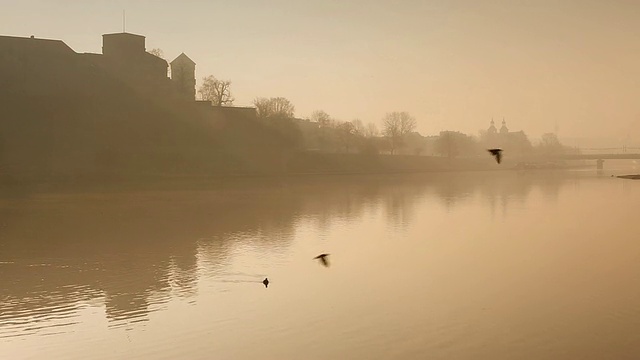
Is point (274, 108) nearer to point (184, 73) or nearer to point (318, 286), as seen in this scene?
point (184, 73)

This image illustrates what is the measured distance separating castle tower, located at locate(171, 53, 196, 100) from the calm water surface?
5371cm

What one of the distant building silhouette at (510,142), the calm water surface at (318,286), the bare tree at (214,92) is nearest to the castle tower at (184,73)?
the bare tree at (214,92)

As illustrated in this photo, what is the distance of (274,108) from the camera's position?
→ 85.2m

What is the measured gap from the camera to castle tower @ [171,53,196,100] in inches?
3450

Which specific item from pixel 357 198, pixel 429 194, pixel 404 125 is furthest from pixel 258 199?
pixel 404 125

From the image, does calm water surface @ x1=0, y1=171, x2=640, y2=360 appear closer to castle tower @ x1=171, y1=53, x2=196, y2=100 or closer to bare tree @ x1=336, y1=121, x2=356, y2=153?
castle tower @ x1=171, y1=53, x2=196, y2=100

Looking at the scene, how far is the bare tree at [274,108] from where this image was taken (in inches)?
3213

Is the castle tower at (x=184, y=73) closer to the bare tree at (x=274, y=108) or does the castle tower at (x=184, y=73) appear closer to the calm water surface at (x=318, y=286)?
the bare tree at (x=274, y=108)

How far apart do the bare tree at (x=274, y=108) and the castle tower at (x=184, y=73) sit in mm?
9284

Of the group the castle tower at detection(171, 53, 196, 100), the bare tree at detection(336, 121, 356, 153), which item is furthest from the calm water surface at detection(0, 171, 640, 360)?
the bare tree at detection(336, 121, 356, 153)

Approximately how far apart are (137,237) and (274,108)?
195 feet

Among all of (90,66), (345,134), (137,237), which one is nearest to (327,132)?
(345,134)

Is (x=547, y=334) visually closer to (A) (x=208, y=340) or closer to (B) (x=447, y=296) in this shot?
(B) (x=447, y=296)

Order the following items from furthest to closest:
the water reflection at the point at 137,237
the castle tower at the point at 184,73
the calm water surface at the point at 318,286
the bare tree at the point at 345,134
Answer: the bare tree at the point at 345,134, the castle tower at the point at 184,73, the water reflection at the point at 137,237, the calm water surface at the point at 318,286
